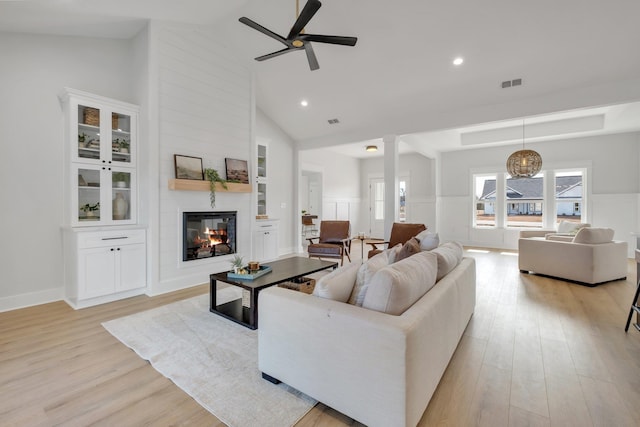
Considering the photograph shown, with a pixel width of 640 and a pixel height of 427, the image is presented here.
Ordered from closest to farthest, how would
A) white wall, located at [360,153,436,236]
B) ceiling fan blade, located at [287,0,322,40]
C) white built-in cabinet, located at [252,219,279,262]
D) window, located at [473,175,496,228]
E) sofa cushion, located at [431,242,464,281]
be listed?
sofa cushion, located at [431,242,464,281] → ceiling fan blade, located at [287,0,322,40] → white built-in cabinet, located at [252,219,279,262] → window, located at [473,175,496,228] → white wall, located at [360,153,436,236]

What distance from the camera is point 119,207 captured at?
12.9 ft

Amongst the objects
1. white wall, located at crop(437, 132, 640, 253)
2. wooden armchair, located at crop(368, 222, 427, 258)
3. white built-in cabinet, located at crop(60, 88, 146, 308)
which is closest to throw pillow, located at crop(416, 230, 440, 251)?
wooden armchair, located at crop(368, 222, 427, 258)

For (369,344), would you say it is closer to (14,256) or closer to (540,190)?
(14,256)

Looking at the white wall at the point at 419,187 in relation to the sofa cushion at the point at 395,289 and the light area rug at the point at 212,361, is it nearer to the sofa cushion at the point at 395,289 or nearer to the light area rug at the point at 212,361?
the light area rug at the point at 212,361

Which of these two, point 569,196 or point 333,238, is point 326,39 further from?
point 569,196

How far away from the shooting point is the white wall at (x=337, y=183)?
8523 mm

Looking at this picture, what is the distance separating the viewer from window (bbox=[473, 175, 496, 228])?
8203 mm

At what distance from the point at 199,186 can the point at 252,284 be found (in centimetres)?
213

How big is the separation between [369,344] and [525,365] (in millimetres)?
1558

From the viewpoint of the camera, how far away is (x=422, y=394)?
5.08 feet

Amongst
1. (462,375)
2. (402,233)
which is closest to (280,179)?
(402,233)

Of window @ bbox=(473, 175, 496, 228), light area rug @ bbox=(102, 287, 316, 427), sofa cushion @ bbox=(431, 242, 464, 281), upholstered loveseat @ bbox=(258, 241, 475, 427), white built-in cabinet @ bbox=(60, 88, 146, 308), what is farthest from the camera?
window @ bbox=(473, 175, 496, 228)

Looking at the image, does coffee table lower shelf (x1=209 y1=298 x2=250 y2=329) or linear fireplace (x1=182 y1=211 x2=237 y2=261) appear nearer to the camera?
coffee table lower shelf (x1=209 y1=298 x2=250 y2=329)

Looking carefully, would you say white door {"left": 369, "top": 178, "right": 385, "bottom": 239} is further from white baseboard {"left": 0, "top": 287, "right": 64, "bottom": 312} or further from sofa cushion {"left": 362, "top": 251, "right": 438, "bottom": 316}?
sofa cushion {"left": 362, "top": 251, "right": 438, "bottom": 316}
